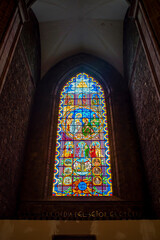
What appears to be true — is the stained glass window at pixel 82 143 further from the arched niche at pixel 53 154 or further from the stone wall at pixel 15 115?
the stone wall at pixel 15 115

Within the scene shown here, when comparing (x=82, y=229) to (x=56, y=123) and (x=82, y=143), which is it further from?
(x=56, y=123)

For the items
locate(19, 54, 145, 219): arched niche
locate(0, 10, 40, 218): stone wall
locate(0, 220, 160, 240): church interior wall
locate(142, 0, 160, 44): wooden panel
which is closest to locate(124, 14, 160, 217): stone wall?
locate(19, 54, 145, 219): arched niche

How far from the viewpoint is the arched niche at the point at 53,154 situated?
240 inches

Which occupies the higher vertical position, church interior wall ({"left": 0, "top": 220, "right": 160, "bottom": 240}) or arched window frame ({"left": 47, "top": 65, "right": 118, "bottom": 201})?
arched window frame ({"left": 47, "top": 65, "right": 118, "bottom": 201})

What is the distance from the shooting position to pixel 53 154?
7430 millimetres

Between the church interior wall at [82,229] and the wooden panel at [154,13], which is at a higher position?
the wooden panel at [154,13]

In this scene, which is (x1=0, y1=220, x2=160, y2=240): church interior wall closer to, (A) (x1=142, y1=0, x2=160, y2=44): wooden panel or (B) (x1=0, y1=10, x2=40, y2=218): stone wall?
(B) (x1=0, y1=10, x2=40, y2=218): stone wall

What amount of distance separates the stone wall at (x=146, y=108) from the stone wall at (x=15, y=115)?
3984 millimetres

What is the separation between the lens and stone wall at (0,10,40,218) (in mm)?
5707

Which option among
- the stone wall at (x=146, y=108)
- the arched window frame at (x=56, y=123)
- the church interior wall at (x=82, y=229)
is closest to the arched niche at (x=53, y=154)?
the arched window frame at (x=56, y=123)

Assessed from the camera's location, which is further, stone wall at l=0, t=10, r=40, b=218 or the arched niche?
the arched niche

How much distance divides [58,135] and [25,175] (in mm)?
1941

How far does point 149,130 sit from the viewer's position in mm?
6395

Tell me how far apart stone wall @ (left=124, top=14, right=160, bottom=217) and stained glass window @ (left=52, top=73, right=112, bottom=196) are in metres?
1.33
